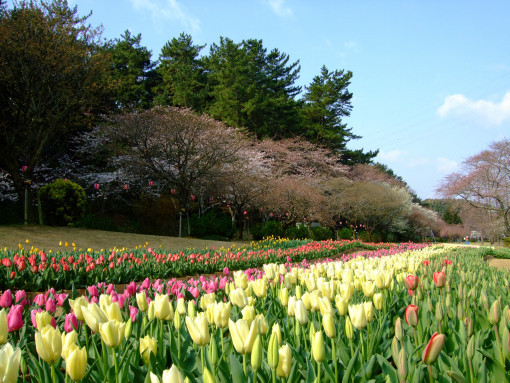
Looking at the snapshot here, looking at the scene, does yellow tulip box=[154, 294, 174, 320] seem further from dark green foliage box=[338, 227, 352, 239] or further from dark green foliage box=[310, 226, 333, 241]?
dark green foliage box=[338, 227, 352, 239]

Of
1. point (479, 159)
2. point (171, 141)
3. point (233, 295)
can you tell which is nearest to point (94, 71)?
point (171, 141)

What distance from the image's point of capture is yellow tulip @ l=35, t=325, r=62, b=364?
1.13 meters

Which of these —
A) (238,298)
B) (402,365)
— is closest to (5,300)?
(238,298)

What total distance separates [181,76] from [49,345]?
28.3 meters

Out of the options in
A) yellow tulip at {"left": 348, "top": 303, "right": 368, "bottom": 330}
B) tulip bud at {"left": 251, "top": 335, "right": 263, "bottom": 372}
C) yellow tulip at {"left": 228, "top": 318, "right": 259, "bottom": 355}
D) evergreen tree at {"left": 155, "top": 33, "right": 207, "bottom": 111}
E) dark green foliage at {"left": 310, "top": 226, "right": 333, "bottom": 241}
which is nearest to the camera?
tulip bud at {"left": 251, "top": 335, "right": 263, "bottom": 372}

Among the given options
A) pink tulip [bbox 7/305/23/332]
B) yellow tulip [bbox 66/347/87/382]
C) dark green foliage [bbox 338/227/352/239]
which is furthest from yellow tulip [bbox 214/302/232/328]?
dark green foliage [bbox 338/227/352/239]

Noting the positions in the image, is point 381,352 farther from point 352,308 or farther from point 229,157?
point 229,157

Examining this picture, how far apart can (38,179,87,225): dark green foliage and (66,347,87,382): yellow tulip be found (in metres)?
15.2

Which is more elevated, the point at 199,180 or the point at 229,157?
the point at 229,157

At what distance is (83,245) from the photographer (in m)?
10.4

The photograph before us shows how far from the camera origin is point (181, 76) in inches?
1090

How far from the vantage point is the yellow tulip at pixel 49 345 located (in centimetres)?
113

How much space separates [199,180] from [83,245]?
7568mm

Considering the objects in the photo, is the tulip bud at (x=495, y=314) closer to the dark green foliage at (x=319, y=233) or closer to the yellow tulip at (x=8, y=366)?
the yellow tulip at (x=8, y=366)
